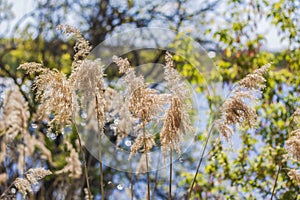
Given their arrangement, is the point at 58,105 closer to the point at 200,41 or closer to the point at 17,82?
the point at 17,82

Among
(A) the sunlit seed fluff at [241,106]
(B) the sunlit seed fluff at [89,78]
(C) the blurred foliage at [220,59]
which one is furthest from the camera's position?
(C) the blurred foliage at [220,59]

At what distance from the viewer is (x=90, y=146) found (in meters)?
3.16

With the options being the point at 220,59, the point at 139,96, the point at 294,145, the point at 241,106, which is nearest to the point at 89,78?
the point at 139,96

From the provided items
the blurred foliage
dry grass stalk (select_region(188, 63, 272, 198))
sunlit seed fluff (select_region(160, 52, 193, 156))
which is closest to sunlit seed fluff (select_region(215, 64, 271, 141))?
dry grass stalk (select_region(188, 63, 272, 198))

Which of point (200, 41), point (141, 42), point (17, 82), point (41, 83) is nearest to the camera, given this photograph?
point (41, 83)

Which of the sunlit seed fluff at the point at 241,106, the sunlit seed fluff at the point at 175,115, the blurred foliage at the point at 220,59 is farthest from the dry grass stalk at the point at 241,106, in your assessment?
the blurred foliage at the point at 220,59

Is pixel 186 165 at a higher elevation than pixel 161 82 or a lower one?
lower

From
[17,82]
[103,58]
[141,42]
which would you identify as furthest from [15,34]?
[103,58]

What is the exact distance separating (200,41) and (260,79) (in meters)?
2.40

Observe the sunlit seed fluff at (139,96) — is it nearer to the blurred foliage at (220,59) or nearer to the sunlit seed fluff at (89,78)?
the sunlit seed fluff at (89,78)

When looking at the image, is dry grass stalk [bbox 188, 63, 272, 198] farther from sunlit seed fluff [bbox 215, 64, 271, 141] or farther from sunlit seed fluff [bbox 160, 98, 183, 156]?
sunlit seed fluff [bbox 160, 98, 183, 156]

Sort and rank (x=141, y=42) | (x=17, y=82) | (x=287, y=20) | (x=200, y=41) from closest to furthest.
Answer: (x=287, y=20) → (x=141, y=42) → (x=17, y=82) → (x=200, y=41)

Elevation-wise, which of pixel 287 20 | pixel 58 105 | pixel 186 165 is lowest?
pixel 186 165

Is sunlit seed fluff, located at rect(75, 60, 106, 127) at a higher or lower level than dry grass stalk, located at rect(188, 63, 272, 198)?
higher
